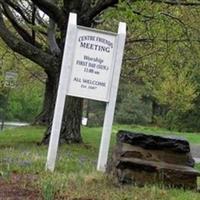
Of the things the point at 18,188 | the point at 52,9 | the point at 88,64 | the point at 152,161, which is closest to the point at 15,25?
the point at 52,9

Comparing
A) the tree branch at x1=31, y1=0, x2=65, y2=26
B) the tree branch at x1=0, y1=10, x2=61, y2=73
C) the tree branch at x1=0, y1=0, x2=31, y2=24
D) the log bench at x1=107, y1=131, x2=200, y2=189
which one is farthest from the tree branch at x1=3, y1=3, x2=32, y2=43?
the log bench at x1=107, y1=131, x2=200, y2=189

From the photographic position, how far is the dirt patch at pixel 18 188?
22.9 ft

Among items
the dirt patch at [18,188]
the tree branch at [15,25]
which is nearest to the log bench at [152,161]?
the dirt patch at [18,188]

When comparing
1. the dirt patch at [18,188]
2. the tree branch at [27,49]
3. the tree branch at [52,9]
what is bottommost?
the dirt patch at [18,188]

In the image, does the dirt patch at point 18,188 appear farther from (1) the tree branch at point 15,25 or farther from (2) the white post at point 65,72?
(1) the tree branch at point 15,25

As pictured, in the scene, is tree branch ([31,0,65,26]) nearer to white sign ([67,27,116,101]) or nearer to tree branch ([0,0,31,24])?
tree branch ([0,0,31,24])

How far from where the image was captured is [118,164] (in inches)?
319

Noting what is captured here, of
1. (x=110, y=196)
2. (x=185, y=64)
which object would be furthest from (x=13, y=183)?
(x=185, y=64)

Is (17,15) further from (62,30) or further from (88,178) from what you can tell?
(88,178)

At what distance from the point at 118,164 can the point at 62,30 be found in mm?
9935

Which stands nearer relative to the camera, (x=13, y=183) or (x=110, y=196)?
(x=110, y=196)

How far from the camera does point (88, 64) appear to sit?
10070mm

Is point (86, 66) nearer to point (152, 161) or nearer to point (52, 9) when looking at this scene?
point (152, 161)

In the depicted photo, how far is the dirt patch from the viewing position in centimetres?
699
